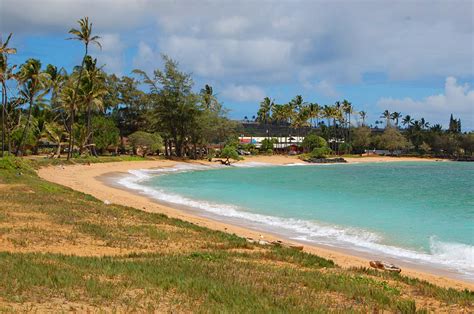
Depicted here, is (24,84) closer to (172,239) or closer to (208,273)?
(172,239)

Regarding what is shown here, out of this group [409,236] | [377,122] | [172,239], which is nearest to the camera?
[172,239]

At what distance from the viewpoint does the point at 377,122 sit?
607 feet

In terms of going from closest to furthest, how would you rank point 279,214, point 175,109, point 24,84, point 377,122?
point 279,214
point 24,84
point 175,109
point 377,122

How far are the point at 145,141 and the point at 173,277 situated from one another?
62863 mm

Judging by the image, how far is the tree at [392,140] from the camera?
12294 centimetres

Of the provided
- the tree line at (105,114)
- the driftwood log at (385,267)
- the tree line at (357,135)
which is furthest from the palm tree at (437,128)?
the driftwood log at (385,267)

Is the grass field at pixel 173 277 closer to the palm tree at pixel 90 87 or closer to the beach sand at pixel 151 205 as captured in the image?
the beach sand at pixel 151 205

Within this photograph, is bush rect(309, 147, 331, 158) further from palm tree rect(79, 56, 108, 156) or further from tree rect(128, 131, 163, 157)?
palm tree rect(79, 56, 108, 156)

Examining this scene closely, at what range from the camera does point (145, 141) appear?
70312 millimetres

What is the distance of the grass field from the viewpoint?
282 inches

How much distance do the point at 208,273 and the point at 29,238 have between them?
18.7ft

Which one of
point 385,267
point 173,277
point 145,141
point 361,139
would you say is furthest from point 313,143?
point 173,277

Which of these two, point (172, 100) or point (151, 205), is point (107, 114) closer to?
point (172, 100)

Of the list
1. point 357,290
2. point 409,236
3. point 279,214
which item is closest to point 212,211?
point 279,214
